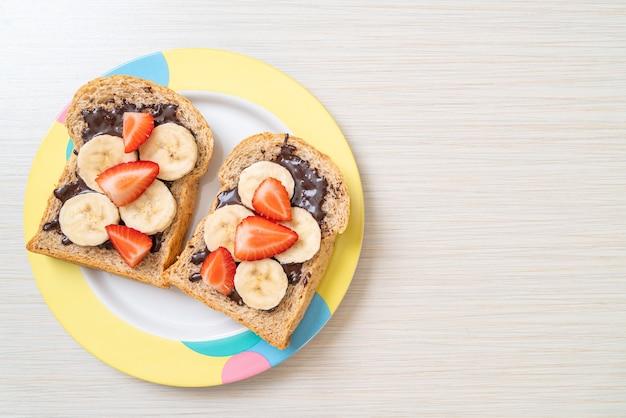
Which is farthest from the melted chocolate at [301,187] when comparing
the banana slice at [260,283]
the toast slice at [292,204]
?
the banana slice at [260,283]

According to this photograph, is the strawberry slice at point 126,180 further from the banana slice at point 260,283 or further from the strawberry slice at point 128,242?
the banana slice at point 260,283

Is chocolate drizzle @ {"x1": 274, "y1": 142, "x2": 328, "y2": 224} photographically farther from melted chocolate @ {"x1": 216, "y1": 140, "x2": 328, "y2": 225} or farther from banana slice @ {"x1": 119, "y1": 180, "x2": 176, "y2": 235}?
banana slice @ {"x1": 119, "y1": 180, "x2": 176, "y2": 235}

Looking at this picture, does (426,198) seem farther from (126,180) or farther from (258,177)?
(126,180)

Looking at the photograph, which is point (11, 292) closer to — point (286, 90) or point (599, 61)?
point (286, 90)

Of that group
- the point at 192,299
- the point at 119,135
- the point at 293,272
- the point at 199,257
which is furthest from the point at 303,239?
the point at 119,135

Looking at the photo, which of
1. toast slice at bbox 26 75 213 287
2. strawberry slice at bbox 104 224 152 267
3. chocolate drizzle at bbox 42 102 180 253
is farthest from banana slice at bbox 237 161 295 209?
strawberry slice at bbox 104 224 152 267

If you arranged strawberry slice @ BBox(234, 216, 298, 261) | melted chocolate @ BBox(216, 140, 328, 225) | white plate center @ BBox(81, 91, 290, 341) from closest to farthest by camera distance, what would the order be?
strawberry slice @ BBox(234, 216, 298, 261)
melted chocolate @ BBox(216, 140, 328, 225)
white plate center @ BBox(81, 91, 290, 341)
